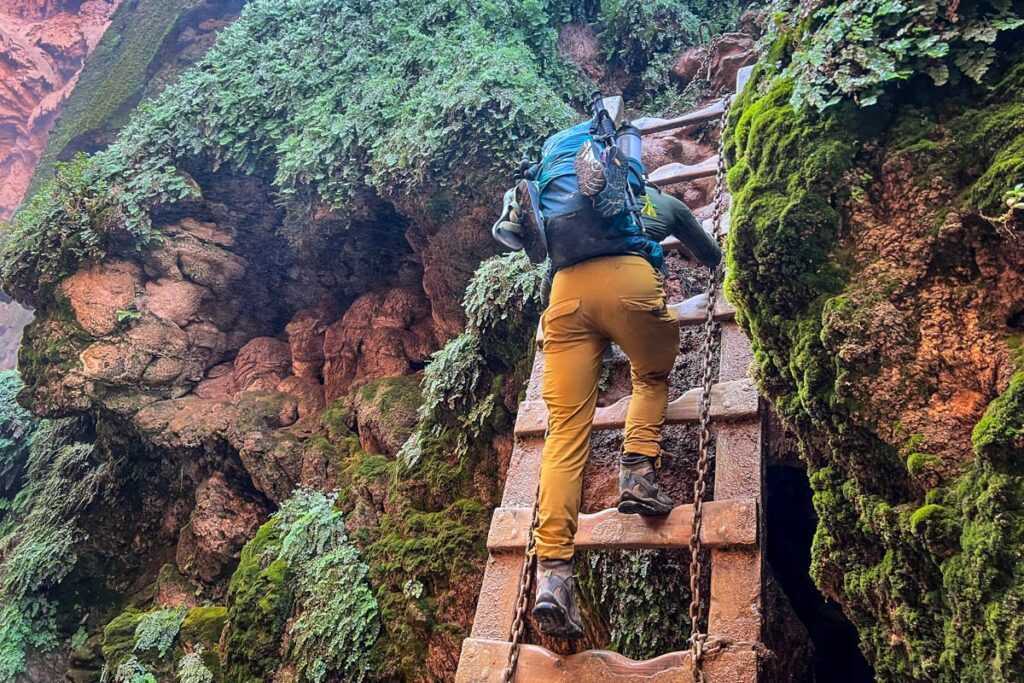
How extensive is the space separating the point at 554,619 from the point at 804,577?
1.91m

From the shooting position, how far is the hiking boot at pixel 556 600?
2.96 meters

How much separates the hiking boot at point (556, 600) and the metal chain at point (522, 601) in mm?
145

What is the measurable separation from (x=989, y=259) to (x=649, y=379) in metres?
1.45

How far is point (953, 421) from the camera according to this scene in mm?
2492

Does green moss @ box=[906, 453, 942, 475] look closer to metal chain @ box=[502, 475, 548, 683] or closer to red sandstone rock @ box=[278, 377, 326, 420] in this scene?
metal chain @ box=[502, 475, 548, 683]

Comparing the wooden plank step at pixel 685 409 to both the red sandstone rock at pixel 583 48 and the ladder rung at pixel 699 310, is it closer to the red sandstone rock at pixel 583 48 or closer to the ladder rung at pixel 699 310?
the ladder rung at pixel 699 310

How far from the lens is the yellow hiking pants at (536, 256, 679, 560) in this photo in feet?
11.0

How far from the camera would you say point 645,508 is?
3260 millimetres

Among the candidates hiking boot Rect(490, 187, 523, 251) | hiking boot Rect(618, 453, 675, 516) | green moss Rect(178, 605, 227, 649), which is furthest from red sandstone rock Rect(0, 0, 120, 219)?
hiking boot Rect(618, 453, 675, 516)

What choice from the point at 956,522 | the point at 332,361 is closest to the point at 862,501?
the point at 956,522

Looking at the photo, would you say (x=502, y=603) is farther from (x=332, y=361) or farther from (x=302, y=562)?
(x=332, y=361)

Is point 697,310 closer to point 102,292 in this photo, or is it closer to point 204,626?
point 204,626

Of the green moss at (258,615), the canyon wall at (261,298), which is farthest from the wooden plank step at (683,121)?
the green moss at (258,615)

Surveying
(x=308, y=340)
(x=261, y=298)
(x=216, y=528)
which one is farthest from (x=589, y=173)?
(x=261, y=298)
